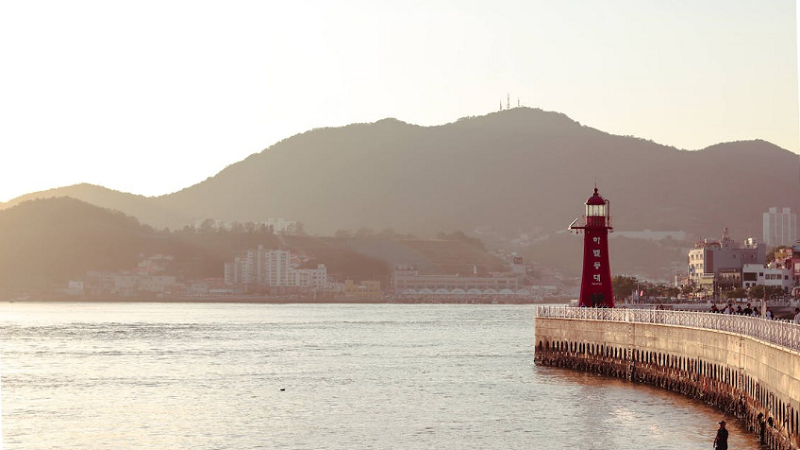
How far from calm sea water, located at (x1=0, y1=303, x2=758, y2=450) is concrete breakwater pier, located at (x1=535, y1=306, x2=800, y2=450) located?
1227 millimetres

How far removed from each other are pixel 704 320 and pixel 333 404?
1990cm

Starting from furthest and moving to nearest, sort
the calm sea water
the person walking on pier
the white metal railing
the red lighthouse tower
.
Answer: the red lighthouse tower, the calm sea water, the white metal railing, the person walking on pier

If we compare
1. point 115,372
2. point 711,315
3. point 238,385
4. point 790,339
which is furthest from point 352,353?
point 790,339

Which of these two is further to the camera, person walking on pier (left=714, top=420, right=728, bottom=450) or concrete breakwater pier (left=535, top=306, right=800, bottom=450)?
concrete breakwater pier (left=535, top=306, right=800, bottom=450)

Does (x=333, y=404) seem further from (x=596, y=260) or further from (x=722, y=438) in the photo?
(x=722, y=438)

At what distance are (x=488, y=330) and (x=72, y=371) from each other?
8790cm

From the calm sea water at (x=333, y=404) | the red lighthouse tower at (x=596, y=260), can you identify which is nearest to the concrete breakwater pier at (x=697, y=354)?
the calm sea water at (x=333, y=404)

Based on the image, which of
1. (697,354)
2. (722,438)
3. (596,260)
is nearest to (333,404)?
(697,354)

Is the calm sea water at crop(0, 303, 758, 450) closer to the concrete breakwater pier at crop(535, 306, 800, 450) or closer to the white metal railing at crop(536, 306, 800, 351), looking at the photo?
the concrete breakwater pier at crop(535, 306, 800, 450)

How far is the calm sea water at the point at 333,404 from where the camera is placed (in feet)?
173

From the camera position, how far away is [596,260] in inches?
3401

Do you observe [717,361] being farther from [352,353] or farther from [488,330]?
[488,330]

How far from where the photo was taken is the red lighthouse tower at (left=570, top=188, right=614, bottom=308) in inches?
3398

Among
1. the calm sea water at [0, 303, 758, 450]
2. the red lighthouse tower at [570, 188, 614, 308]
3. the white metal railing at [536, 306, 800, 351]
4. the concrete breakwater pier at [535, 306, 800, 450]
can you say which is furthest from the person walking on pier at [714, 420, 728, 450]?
the red lighthouse tower at [570, 188, 614, 308]
